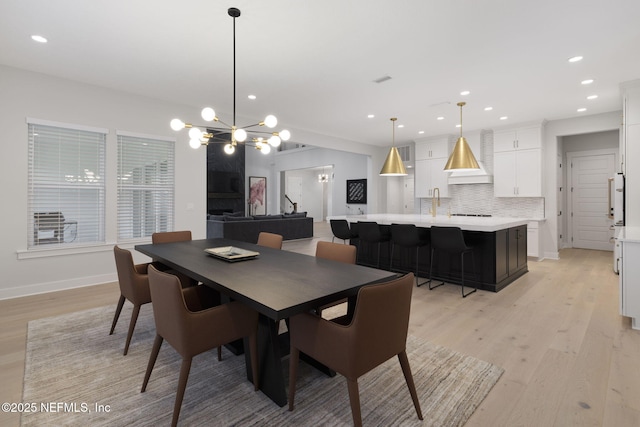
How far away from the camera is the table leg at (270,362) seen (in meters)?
1.87

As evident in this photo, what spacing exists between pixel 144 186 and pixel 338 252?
11.7ft

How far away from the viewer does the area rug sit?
5.78ft

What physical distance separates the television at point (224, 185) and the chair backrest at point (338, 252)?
8.53 m

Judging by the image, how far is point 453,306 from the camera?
3584 millimetres

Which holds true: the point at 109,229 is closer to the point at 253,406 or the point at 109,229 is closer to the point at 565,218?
the point at 253,406

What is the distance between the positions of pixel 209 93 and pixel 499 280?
4.78 m

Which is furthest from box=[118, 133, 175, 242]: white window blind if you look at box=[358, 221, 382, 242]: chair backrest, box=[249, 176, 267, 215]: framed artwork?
box=[249, 176, 267, 215]: framed artwork

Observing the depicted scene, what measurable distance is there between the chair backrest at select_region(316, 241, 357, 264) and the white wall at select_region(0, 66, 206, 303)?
323 centimetres

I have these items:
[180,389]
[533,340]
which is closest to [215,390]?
[180,389]

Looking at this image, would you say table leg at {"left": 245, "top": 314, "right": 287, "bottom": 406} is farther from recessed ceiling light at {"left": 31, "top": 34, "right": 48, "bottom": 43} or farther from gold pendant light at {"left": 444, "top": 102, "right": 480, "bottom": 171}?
gold pendant light at {"left": 444, "top": 102, "right": 480, "bottom": 171}

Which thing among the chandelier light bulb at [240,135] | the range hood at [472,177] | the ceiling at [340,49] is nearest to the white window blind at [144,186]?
the ceiling at [340,49]

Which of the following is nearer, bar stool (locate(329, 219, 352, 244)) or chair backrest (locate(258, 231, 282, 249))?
chair backrest (locate(258, 231, 282, 249))

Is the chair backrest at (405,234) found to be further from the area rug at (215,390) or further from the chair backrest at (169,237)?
the chair backrest at (169,237)

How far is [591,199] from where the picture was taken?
22.8ft
